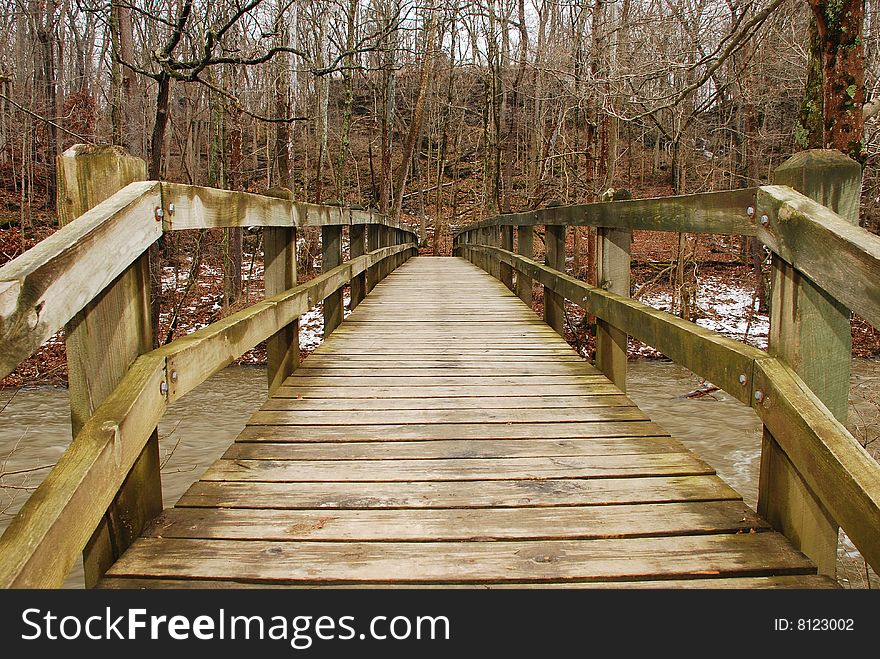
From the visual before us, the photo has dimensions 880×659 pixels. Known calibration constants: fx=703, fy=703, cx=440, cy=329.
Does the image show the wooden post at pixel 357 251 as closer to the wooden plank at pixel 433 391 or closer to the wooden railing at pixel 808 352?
the wooden plank at pixel 433 391

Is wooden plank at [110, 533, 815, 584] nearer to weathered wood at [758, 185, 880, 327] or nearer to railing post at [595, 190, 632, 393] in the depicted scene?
weathered wood at [758, 185, 880, 327]

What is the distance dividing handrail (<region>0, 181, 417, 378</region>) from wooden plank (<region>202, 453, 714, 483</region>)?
0.98 metres

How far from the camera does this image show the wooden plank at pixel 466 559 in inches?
77.1

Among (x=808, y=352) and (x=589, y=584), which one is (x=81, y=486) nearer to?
(x=589, y=584)

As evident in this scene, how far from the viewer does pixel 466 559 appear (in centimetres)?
205

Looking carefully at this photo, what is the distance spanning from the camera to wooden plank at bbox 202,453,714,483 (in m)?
2.70

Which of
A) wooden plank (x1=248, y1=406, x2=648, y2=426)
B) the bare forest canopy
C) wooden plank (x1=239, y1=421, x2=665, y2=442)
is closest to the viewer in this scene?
wooden plank (x1=239, y1=421, x2=665, y2=442)

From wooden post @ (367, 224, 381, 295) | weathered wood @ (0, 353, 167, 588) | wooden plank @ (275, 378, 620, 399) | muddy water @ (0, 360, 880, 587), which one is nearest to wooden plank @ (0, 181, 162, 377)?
weathered wood @ (0, 353, 167, 588)

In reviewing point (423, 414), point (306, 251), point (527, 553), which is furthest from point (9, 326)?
point (306, 251)

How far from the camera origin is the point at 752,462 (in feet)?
30.0

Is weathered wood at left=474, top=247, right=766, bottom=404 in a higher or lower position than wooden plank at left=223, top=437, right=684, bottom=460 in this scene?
higher

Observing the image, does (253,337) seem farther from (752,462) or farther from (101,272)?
(752,462)

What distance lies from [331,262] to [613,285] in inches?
110

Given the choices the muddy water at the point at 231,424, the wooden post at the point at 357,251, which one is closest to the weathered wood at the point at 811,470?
the muddy water at the point at 231,424
